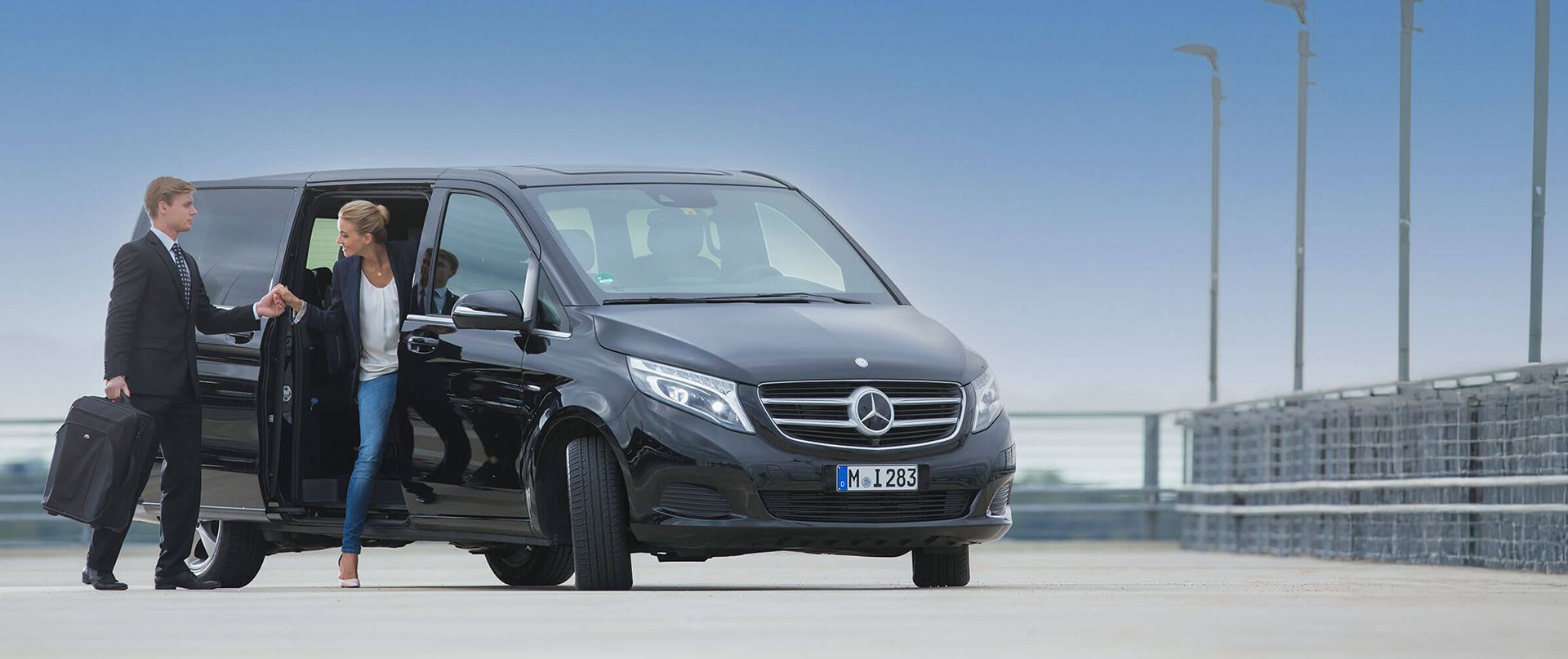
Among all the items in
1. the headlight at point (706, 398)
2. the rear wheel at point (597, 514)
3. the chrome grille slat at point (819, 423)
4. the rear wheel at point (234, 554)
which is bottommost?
the rear wheel at point (234, 554)

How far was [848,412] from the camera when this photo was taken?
9883 millimetres

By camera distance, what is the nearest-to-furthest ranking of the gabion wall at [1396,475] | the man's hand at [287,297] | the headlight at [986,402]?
the headlight at [986,402] → the man's hand at [287,297] → the gabion wall at [1396,475]

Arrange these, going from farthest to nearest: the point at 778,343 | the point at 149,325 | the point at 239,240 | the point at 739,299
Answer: the point at 239,240 → the point at 149,325 → the point at 739,299 → the point at 778,343

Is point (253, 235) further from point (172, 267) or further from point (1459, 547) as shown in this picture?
point (1459, 547)

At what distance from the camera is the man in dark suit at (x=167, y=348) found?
10.9 m

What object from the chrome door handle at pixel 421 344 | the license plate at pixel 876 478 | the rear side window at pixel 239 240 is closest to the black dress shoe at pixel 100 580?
the rear side window at pixel 239 240

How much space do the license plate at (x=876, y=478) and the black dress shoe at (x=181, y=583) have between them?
3204 mm

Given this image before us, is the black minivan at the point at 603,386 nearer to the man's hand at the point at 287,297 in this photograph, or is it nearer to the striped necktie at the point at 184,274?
the man's hand at the point at 287,297

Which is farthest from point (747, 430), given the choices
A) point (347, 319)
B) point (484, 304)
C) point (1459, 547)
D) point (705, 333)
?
point (1459, 547)

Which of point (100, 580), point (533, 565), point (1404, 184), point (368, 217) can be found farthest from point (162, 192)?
point (1404, 184)

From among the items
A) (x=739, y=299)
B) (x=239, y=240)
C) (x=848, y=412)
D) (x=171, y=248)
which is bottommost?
(x=848, y=412)

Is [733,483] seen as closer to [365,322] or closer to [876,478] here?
[876,478]

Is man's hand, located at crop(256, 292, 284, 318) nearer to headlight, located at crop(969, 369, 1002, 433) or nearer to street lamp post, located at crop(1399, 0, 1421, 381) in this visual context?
headlight, located at crop(969, 369, 1002, 433)

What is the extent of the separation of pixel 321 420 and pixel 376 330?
65cm
